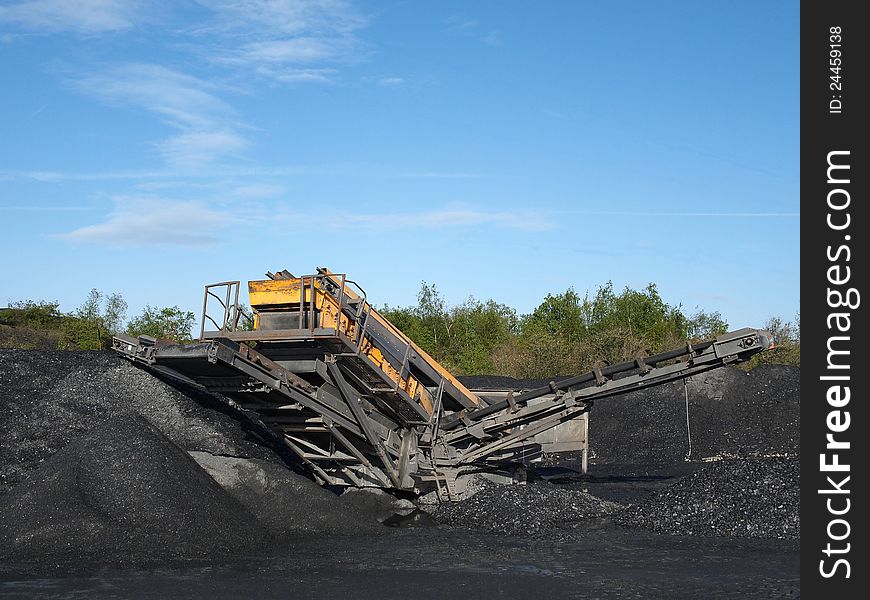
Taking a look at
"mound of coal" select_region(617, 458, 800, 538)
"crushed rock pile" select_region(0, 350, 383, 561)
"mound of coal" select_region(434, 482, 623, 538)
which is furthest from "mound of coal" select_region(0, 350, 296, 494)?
"mound of coal" select_region(617, 458, 800, 538)

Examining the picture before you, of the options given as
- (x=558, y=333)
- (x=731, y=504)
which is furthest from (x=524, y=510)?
(x=558, y=333)

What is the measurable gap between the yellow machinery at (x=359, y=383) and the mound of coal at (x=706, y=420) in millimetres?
8862

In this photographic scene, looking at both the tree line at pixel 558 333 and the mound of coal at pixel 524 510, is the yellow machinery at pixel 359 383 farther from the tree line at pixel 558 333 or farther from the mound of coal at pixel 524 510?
the tree line at pixel 558 333

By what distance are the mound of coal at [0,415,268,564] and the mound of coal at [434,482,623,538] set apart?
273 centimetres

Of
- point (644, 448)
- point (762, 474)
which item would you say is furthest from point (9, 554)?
point (644, 448)

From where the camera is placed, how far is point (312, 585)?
7.90m

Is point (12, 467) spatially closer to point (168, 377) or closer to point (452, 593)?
point (168, 377)

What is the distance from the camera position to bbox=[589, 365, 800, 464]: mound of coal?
2031cm

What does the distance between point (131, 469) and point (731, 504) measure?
6964 mm

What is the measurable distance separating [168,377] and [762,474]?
8102 millimetres

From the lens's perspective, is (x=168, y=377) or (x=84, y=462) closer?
(x=84, y=462)

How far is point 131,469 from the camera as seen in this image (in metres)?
9.89

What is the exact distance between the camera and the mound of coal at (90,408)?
11773 millimetres

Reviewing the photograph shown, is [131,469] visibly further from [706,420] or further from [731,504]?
[706,420]
